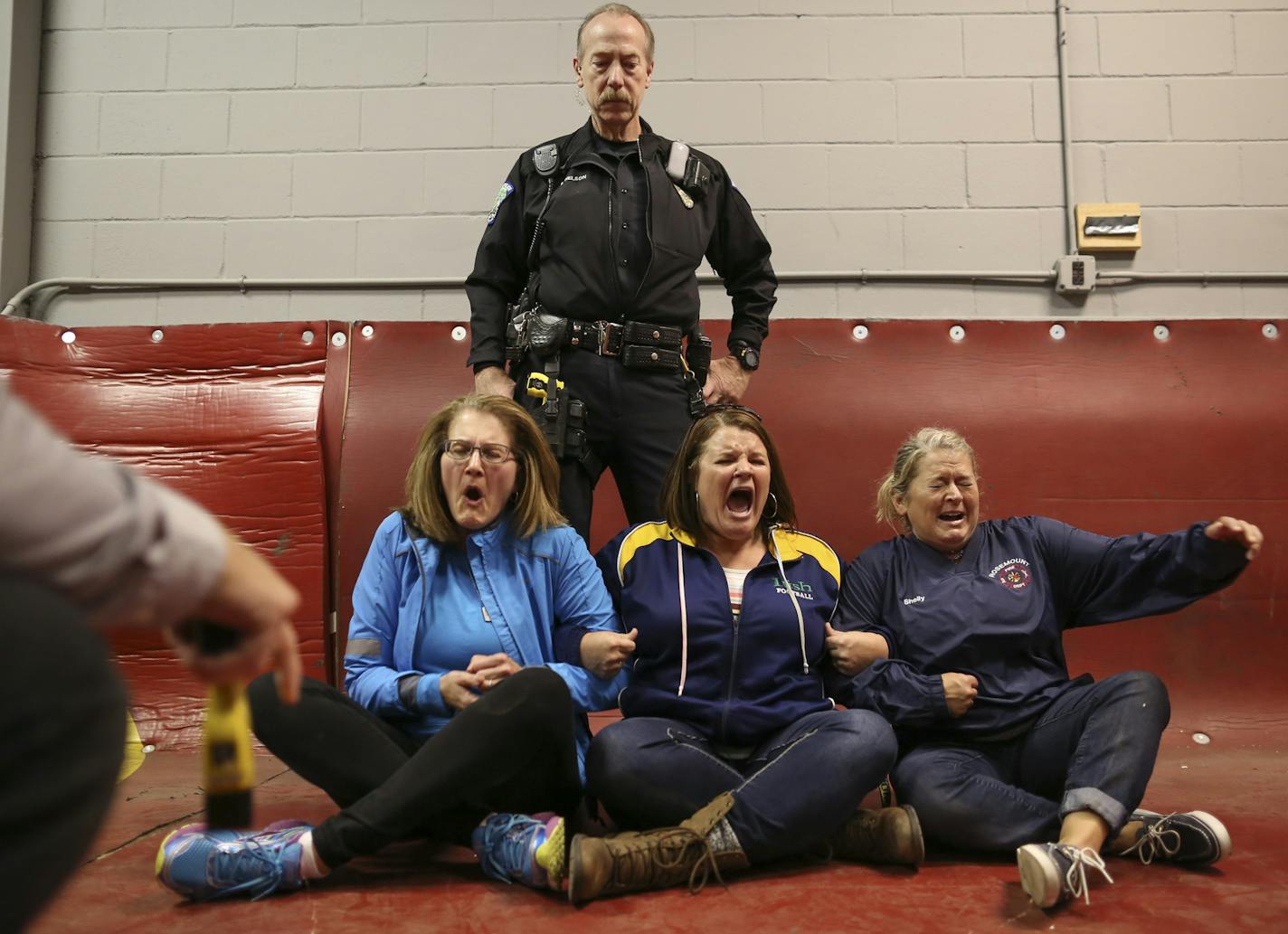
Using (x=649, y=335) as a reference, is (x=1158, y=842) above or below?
below

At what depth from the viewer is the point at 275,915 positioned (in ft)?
4.93

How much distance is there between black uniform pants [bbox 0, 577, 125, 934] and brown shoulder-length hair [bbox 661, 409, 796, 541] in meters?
1.46

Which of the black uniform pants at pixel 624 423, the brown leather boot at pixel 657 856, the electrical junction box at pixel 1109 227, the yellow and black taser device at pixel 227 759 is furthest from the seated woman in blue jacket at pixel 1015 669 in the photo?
the electrical junction box at pixel 1109 227

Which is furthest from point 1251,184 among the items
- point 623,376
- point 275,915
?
point 275,915

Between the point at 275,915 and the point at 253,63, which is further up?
the point at 253,63

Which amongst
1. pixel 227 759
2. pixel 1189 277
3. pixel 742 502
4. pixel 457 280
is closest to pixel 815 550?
pixel 742 502

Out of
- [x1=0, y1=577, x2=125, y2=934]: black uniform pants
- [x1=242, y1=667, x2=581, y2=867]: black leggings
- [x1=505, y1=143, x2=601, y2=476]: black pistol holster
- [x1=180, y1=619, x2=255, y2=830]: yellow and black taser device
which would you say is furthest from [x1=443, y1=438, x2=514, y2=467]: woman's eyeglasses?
[x1=0, y1=577, x2=125, y2=934]: black uniform pants

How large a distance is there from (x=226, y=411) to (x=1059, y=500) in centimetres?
223

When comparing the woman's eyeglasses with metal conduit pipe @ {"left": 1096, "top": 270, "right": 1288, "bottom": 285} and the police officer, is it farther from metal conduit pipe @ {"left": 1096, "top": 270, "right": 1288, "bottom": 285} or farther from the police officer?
metal conduit pipe @ {"left": 1096, "top": 270, "right": 1288, "bottom": 285}

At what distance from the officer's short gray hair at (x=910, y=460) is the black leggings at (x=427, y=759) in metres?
0.83

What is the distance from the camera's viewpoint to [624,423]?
88.9 inches

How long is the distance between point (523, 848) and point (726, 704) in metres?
0.42

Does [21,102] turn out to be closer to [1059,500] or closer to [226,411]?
[226,411]

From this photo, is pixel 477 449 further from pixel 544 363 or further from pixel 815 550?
pixel 815 550
